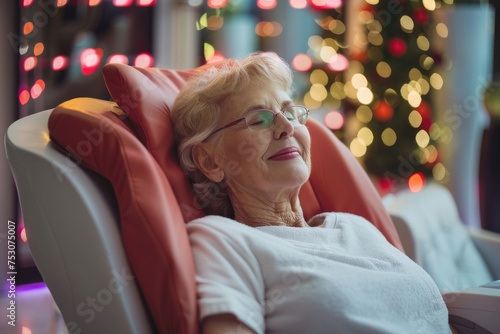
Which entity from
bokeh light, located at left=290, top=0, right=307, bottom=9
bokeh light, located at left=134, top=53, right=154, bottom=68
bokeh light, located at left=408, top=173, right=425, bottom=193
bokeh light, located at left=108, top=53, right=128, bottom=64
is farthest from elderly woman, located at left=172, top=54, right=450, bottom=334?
bokeh light, located at left=290, top=0, right=307, bottom=9

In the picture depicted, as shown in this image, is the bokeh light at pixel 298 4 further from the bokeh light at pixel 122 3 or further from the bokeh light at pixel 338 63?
the bokeh light at pixel 122 3

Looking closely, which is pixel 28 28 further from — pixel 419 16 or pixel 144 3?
pixel 419 16

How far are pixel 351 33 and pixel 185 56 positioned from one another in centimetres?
149

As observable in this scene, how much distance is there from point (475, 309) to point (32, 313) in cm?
235

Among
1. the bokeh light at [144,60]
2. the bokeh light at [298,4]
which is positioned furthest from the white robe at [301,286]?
the bokeh light at [298,4]

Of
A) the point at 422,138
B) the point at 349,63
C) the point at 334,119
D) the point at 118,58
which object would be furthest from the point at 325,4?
the point at 118,58

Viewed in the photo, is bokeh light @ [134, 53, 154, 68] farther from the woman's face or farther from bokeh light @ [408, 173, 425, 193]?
the woman's face

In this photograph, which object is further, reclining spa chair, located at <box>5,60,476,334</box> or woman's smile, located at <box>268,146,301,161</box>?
woman's smile, located at <box>268,146,301,161</box>

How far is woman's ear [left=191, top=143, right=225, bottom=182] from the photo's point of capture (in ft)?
4.92

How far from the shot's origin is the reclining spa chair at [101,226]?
107cm

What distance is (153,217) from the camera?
1104 mm

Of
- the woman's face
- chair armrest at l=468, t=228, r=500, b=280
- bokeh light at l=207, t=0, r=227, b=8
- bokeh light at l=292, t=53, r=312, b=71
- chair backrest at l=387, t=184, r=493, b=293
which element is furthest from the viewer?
bokeh light at l=292, t=53, r=312, b=71

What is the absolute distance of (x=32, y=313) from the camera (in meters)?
2.88

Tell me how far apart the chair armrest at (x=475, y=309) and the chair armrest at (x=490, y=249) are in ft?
4.22
